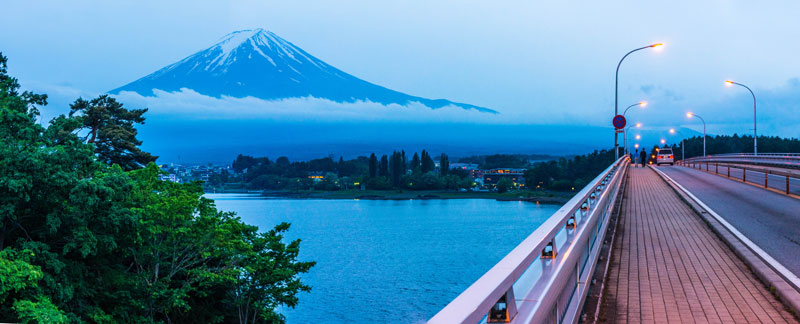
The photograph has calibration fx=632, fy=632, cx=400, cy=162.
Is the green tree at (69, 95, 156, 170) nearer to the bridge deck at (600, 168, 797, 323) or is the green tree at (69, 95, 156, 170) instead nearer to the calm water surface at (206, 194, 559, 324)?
the calm water surface at (206, 194, 559, 324)

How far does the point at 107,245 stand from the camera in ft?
87.1

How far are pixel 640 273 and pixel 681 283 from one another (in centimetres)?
72

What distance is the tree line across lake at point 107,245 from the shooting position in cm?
2375

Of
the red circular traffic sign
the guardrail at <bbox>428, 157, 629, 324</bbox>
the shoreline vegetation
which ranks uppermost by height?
the red circular traffic sign

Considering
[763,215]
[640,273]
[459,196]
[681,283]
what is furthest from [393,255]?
[459,196]

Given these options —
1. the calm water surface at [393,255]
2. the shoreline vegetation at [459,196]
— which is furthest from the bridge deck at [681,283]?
the shoreline vegetation at [459,196]

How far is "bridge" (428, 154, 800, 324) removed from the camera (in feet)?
10.4

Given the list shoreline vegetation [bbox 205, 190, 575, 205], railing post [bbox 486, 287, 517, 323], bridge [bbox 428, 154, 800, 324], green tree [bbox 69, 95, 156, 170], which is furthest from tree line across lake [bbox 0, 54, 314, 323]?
shoreline vegetation [bbox 205, 190, 575, 205]

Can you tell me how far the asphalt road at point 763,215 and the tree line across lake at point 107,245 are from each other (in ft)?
66.3

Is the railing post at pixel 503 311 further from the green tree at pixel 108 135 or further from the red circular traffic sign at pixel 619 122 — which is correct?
the green tree at pixel 108 135

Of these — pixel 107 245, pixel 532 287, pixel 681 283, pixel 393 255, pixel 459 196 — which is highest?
pixel 532 287

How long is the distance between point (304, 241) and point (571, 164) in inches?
5201

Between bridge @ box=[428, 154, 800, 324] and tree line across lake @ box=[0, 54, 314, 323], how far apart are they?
730 inches

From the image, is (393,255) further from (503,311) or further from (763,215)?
(503,311)
